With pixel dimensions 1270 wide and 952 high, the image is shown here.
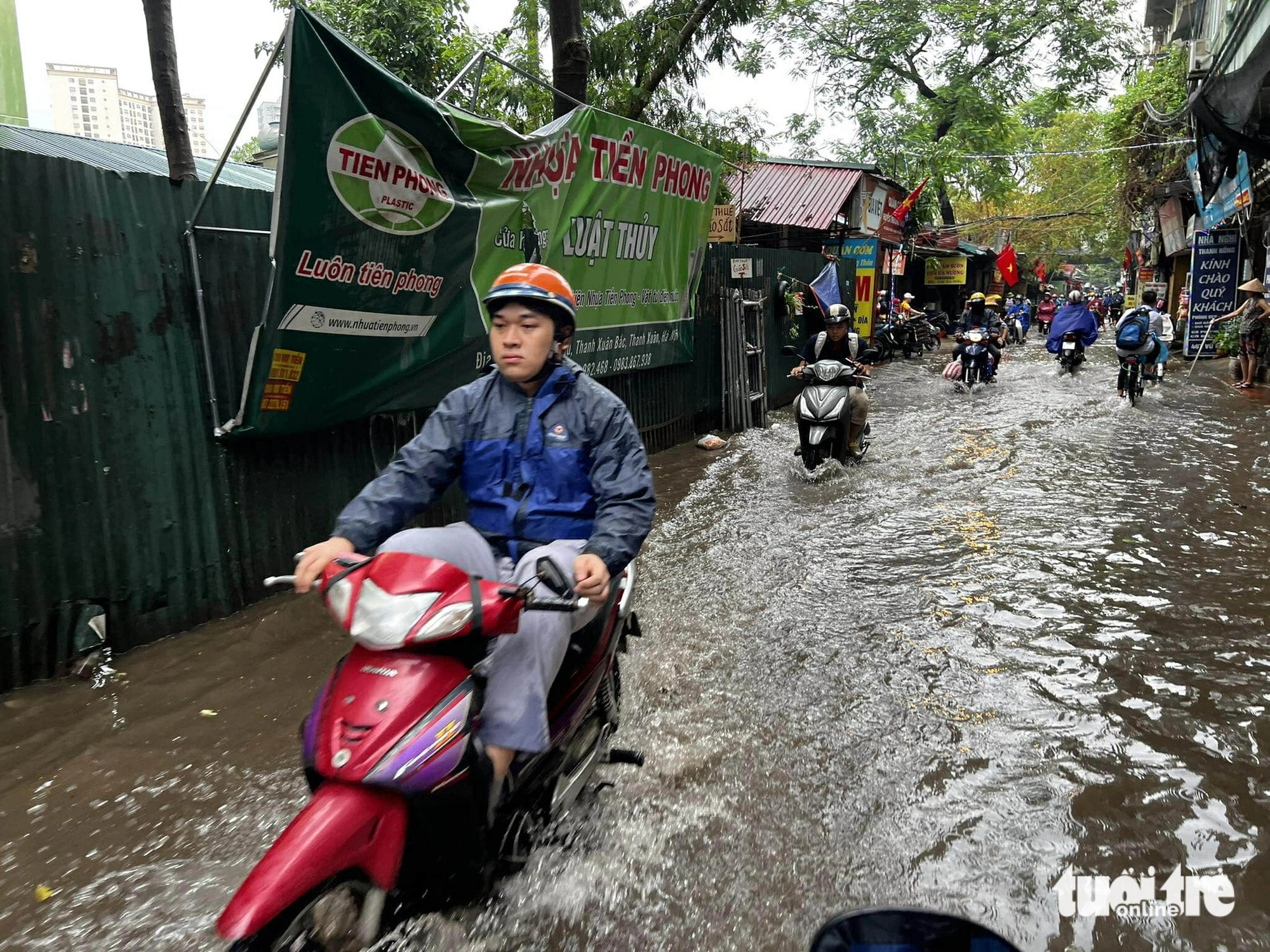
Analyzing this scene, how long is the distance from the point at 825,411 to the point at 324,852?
6804 millimetres

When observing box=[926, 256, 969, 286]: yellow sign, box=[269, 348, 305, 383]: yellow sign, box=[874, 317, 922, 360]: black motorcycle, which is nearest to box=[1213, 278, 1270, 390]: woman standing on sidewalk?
box=[874, 317, 922, 360]: black motorcycle

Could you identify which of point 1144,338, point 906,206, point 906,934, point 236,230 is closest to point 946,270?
point 906,206

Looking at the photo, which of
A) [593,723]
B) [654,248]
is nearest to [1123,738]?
[593,723]

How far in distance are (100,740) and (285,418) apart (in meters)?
Result: 1.67

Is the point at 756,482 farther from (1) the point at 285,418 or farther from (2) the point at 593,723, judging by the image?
(2) the point at 593,723

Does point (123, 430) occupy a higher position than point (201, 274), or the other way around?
point (201, 274)

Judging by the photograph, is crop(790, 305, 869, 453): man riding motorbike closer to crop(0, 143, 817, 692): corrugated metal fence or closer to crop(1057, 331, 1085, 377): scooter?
crop(0, 143, 817, 692): corrugated metal fence

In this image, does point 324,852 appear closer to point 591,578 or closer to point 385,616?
point 385,616

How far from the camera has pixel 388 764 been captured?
1871 mm

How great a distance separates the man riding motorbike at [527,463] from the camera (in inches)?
98.4

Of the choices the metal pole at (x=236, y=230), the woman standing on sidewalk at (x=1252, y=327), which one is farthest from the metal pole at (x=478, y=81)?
the woman standing on sidewalk at (x=1252, y=327)

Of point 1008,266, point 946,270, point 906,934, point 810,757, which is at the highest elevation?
point 1008,266

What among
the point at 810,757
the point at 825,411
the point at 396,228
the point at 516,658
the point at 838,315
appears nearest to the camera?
the point at 516,658

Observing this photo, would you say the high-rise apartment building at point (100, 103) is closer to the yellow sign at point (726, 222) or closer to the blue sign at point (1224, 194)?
the yellow sign at point (726, 222)
